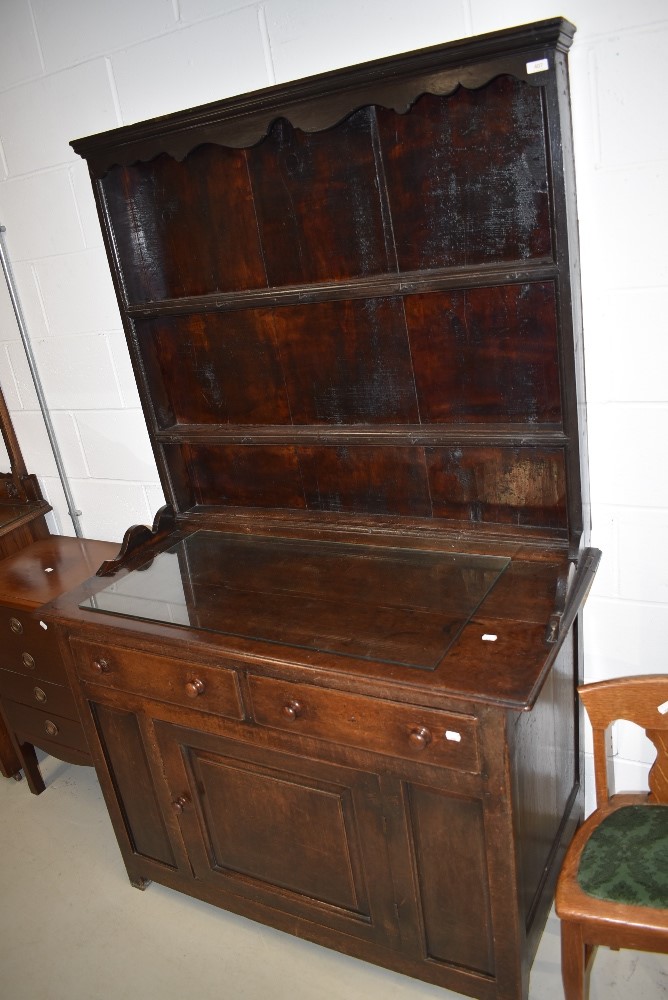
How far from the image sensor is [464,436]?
1.79 metres

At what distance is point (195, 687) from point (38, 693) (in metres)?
0.93

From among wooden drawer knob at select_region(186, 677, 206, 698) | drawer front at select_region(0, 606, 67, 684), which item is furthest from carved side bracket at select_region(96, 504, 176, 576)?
wooden drawer knob at select_region(186, 677, 206, 698)

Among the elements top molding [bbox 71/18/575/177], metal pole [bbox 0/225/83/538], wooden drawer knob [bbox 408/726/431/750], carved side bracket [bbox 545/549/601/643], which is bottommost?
wooden drawer knob [bbox 408/726/431/750]

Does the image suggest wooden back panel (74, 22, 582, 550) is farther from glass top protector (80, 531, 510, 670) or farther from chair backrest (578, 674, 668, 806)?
chair backrest (578, 674, 668, 806)

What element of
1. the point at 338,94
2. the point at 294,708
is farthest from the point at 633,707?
the point at 338,94

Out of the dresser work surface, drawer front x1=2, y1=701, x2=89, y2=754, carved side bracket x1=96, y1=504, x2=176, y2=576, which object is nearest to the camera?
the dresser work surface

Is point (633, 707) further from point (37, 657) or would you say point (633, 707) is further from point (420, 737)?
point (37, 657)

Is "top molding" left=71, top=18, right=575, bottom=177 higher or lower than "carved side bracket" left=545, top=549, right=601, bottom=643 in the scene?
higher

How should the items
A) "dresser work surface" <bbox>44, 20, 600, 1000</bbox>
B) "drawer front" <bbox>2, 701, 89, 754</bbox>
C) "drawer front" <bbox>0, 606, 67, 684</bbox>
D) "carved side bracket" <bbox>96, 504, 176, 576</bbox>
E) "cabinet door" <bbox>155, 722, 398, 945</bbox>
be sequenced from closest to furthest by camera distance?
"dresser work surface" <bbox>44, 20, 600, 1000</bbox>
"cabinet door" <bbox>155, 722, 398, 945</bbox>
"carved side bracket" <bbox>96, 504, 176, 576</bbox>
"drawer front" <bbox>0, 606, 67, 684</bbox>
"drawer front" <bbox>2, 701, 89, 754</bbox>

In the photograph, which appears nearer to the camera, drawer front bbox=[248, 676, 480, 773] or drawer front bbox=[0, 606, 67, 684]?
drawer front bbox=[248, 676, 480, 773]

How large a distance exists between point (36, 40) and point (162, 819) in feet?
6.80

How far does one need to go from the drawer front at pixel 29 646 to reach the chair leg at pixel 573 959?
150cm

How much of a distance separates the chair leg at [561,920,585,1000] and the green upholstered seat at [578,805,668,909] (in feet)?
0.27

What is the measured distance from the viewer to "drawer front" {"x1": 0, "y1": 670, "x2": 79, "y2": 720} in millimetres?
2361
